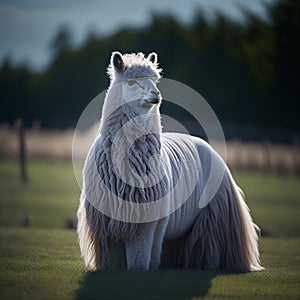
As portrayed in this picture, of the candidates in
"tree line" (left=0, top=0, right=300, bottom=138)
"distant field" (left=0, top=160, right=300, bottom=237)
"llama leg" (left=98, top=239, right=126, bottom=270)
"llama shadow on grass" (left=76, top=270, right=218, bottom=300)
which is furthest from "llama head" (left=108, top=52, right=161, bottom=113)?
"tree line" (left=0, top=0, right=300, bottom=138)

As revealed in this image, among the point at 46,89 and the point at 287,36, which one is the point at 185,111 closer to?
the point at 287,36

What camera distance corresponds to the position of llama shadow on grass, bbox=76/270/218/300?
642 centimetres

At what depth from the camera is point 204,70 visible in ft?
150

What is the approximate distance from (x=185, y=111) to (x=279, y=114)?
19.8 ft

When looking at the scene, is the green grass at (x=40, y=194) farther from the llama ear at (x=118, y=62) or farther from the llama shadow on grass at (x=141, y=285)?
the llama shadow on grass at (x=141, y=285)

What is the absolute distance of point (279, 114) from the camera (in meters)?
42.0

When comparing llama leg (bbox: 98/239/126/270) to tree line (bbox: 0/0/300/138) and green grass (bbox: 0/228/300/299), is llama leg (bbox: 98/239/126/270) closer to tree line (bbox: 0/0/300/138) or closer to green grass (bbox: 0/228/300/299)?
green grass (bbox: 0/228/300/299)

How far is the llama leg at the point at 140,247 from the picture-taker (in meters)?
7.48

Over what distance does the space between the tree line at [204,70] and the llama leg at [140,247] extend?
31021mm

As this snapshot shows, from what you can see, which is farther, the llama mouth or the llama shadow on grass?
the llama mouth

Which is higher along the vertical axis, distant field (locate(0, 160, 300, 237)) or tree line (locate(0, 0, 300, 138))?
tree line (locate(0, 0, 300, 138))

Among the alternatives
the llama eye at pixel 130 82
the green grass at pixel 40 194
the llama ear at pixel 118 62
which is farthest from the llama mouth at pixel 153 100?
the green grass at pixel 40 194

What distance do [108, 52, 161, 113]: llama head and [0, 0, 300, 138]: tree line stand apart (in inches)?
1193

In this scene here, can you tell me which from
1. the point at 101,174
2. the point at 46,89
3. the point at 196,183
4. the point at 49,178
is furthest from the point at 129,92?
the point at 46,89
